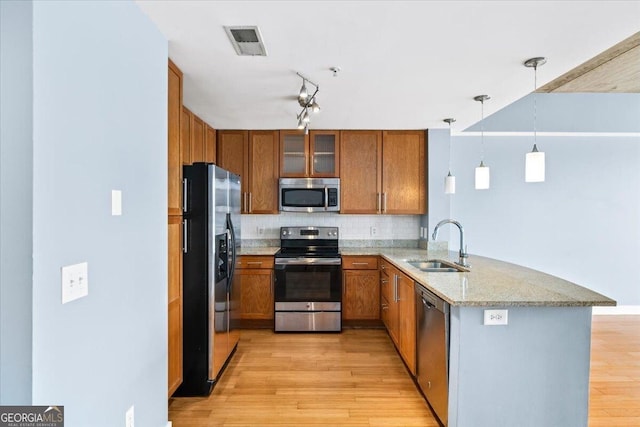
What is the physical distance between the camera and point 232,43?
6.65 ft

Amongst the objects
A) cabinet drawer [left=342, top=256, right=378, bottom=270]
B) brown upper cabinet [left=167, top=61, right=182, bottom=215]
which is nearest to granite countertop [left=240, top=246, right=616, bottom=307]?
cabinet drawer [left=342, top=256, right=378, bottom=270]

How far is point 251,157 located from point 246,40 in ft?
7.77

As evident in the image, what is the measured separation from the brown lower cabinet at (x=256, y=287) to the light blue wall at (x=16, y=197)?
9.82 ft

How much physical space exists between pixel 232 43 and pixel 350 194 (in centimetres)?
259

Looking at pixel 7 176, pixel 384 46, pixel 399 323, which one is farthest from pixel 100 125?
pixel 399 323

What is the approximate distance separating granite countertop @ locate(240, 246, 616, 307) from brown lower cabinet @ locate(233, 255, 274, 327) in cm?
158

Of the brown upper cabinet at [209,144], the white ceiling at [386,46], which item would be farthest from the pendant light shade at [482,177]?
the brown upper cabinet at [209,144]

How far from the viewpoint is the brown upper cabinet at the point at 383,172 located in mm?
4312

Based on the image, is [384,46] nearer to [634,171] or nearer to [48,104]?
[48,104]

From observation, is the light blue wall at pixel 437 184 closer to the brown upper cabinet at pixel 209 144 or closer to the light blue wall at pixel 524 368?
the light blue wall at pixel 524 368

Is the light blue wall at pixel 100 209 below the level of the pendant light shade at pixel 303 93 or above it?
below

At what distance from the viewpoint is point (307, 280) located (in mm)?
3936

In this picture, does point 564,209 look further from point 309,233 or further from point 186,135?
point 186,135

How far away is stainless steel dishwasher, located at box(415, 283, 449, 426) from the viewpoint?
2076 mm
